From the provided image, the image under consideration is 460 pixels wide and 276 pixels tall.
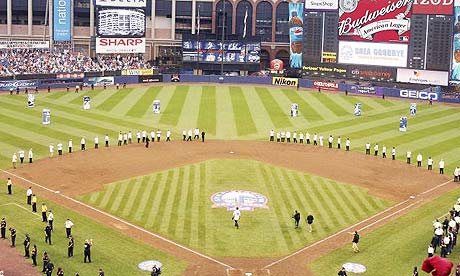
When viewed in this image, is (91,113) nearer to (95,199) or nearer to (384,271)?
(95,199)

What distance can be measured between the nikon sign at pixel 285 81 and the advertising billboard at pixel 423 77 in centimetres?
1766

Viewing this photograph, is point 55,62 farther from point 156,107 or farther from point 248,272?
point 248,272

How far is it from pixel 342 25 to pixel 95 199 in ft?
226

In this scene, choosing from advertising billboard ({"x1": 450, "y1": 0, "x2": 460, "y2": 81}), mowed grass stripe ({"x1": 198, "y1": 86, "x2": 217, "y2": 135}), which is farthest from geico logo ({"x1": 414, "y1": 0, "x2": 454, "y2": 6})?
mowed grass stripe ({"x1": 198, "y1": 86, "x2": 217, "y2": 135})

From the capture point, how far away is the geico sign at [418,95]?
9394cm

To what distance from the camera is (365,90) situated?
325 ft

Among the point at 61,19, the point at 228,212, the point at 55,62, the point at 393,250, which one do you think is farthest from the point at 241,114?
the point at 393,250

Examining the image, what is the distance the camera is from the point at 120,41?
104 m

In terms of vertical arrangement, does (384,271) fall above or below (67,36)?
below

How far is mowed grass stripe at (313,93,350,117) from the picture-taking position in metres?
82.2

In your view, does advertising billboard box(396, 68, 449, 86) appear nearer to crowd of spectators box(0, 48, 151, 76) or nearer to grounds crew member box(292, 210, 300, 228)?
crowd of spectators box(0, 48, 151, 76)

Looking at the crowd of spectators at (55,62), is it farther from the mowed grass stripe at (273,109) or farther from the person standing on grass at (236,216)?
the person standing on grass at (236,216)

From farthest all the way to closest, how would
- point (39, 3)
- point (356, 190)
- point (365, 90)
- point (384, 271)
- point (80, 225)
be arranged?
point (39, 3)
point (365, 90)
point (356, 190)
point (80, 225)
point (384, 271)

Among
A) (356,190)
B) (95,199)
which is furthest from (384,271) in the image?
(95,199)
